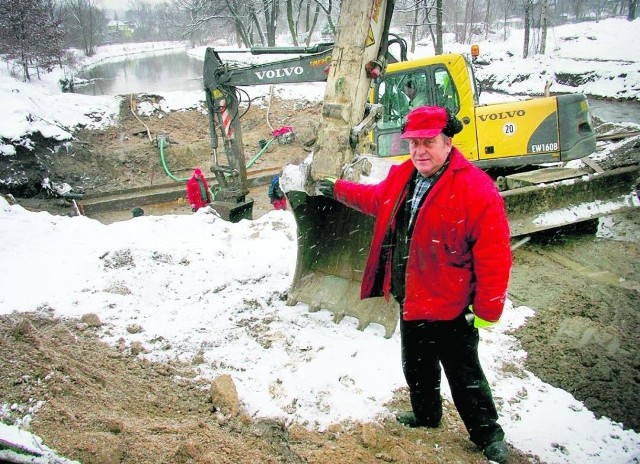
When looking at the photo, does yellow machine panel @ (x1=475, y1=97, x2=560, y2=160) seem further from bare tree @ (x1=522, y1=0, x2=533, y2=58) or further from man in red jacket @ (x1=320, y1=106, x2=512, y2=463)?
bare tree @ (x1=522, y1=0, x2=533, y2=58)

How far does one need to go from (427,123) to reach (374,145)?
14.0ft

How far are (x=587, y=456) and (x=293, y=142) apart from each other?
12.3 meters

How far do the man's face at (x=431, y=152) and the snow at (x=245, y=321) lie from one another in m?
1.53

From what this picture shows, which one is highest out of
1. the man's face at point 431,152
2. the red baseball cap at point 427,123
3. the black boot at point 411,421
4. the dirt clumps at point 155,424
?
the red baseball cap at point 427,123

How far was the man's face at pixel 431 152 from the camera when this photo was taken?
82.8 inches

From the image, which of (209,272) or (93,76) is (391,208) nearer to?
(209,272)

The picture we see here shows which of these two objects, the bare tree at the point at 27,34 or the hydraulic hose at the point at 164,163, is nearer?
the hydraulic hose at the point at 164,163

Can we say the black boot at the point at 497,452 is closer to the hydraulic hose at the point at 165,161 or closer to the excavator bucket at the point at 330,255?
the excavator bucket at the point at 330,255

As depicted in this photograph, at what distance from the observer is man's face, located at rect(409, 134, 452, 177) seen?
2.10 meters

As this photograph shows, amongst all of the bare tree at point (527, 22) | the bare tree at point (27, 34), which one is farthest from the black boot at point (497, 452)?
the bare tree at point (527, 22)

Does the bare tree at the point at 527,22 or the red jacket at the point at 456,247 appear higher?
the bare tree at the point at 527,22

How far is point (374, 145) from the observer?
629 cm

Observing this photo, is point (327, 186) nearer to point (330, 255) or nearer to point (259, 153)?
point (330, 255)

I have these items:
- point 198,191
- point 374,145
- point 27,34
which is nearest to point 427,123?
point 374,145
